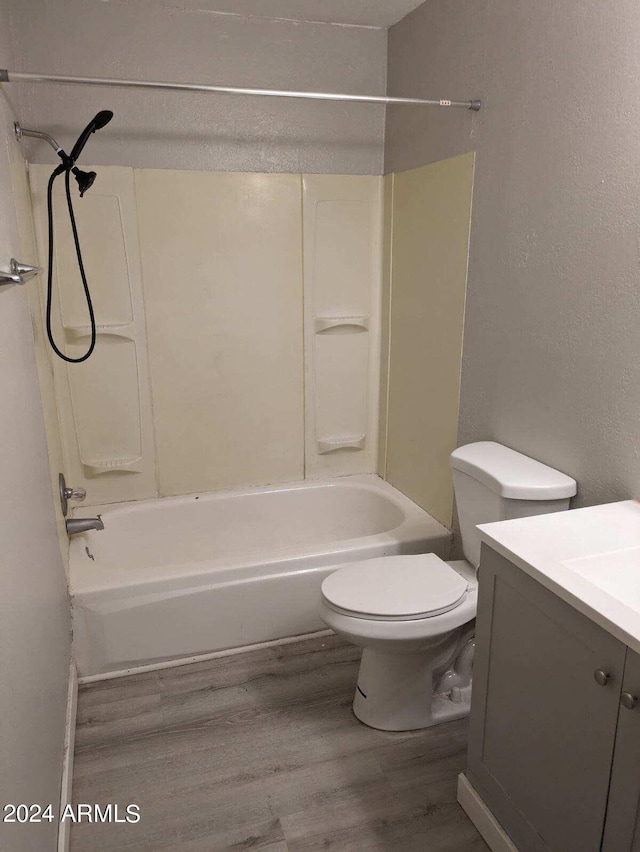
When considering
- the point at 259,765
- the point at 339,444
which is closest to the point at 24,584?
the point at 259,765

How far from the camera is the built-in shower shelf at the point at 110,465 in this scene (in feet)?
9.18

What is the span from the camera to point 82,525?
2.43m

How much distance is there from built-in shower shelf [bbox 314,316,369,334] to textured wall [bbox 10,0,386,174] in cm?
66

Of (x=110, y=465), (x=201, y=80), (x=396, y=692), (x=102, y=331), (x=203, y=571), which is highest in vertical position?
(x=201, y=80)

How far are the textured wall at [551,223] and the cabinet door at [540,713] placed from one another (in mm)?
524

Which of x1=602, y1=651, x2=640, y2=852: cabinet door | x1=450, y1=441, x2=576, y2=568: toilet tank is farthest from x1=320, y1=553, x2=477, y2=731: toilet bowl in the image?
x1=602, y1=651, x2=640, y2=852: cabinet door

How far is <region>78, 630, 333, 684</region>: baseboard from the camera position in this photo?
89.6 inches

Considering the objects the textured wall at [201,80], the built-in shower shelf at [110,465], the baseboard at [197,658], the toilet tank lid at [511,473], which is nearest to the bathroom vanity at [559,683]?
the toilet tank lid at [511,473]

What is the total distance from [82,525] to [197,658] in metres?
0.67

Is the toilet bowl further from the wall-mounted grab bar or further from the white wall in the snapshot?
the wall-mounted grab bar

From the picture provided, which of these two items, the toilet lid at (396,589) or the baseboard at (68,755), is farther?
the toilet lid at (396,589)

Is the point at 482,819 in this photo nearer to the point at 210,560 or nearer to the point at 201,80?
the point at 210,560

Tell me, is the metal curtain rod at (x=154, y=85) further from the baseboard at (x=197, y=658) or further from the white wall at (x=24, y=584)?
the baseboard at (x=197, y=658)

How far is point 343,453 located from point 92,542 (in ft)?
4.13
